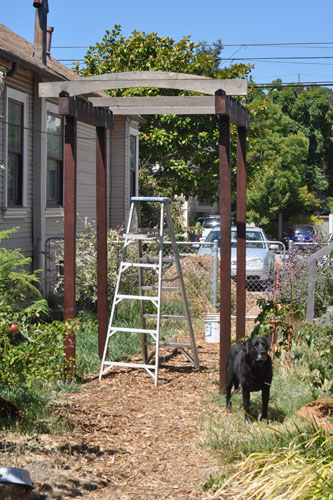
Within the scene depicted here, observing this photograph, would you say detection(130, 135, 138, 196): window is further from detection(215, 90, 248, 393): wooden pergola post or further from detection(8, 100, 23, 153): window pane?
detection(215, 90, 248, 393): wooden pergola post

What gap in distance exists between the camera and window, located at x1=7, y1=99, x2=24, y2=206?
39.1 feet

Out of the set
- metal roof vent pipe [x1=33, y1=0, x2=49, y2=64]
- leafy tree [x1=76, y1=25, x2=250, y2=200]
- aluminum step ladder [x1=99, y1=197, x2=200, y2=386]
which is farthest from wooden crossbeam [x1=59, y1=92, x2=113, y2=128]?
leafy tree [x1=76, y1=25, x2=250, y2=200]

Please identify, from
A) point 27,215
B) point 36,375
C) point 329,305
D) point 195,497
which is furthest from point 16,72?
point 195,497

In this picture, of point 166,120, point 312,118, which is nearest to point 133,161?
point 166,120

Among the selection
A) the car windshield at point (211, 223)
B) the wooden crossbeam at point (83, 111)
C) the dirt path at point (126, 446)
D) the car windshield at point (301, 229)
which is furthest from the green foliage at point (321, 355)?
the car windshield at point (301, 229)

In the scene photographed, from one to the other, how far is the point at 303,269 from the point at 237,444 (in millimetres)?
7026

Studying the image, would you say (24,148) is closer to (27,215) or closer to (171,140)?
(27,215)

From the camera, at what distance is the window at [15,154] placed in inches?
470

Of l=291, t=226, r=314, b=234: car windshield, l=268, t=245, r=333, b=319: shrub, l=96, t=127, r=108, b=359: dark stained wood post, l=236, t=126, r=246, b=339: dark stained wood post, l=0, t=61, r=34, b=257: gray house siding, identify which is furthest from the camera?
l=291, t=226, r=314, b=234: car windshield

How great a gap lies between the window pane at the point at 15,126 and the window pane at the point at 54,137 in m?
1.20

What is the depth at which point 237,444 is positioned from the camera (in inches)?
217

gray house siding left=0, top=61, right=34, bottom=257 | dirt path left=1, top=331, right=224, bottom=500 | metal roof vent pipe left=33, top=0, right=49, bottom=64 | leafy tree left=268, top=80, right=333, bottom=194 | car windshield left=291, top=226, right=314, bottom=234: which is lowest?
dirt path left=1, top=331, right=224, bottom=500

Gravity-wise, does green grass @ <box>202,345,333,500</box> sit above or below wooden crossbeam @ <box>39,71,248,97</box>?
below

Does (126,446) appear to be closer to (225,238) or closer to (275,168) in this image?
(225,238)
